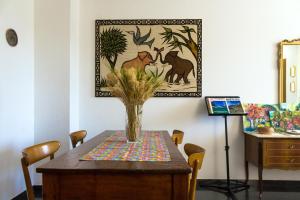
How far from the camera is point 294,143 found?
3197mm

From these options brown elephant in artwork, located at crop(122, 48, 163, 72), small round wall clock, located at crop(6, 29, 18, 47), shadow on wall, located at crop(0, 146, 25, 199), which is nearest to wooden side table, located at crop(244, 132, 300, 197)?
brown elephant in artwork, located at crop(122, 48, 163, 72)

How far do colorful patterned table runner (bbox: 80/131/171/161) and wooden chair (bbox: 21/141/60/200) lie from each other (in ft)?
1.10

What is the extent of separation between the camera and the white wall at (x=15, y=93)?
279cm

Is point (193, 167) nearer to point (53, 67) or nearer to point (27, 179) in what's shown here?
point (27, 179)

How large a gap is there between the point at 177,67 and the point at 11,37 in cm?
197

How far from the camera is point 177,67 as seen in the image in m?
3.64

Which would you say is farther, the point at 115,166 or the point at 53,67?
the point at 53,67

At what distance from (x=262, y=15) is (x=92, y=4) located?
2.28 metres

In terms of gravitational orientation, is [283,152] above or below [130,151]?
below

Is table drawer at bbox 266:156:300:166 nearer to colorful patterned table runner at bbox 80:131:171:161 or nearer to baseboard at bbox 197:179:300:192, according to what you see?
baseboard at bbox 197:179:300:192

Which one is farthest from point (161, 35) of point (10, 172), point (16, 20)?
point (10, 172)

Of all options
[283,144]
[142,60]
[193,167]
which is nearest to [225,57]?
[142,60]

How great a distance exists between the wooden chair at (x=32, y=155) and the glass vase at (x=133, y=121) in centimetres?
57

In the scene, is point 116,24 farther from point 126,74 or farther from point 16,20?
point 126,74
